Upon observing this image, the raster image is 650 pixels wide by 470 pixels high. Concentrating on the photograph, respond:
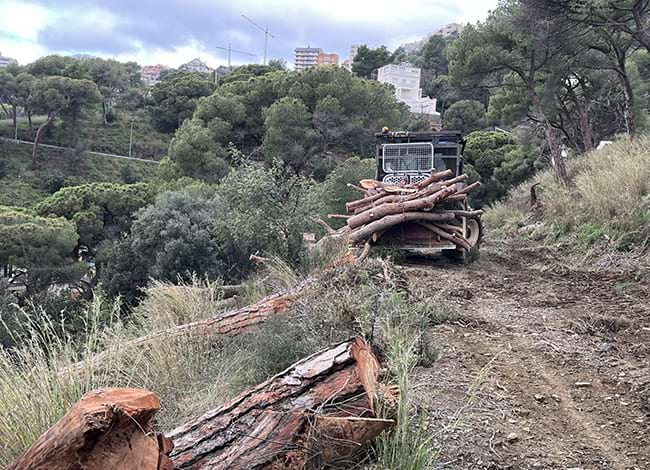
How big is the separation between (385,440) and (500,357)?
2178 millimetres

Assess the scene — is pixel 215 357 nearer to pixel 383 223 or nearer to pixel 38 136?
pixel 383 223

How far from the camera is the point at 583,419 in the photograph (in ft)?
10.5

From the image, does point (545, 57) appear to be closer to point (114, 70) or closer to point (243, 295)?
point (243, 295)

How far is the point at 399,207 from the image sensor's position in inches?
343

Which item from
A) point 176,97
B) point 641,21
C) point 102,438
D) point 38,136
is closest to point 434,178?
point 641,21

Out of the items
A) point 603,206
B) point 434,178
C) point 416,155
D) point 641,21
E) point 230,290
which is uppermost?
point 641,21

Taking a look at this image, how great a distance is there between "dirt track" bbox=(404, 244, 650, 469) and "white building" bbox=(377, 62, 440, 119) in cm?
4603

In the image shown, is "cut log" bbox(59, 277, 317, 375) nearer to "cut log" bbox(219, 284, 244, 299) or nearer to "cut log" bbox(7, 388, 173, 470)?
"cut log" bbox(219, 284, 244, 299)

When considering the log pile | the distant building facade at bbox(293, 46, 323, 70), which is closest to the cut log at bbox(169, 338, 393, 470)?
the log pile

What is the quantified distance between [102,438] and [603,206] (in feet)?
30.2

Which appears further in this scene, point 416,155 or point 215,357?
point 416,155

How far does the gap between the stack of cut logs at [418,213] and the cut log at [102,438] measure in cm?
657

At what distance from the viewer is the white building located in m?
52.2

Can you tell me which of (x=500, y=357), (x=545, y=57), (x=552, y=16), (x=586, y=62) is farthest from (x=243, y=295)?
(x=586, y=62)
